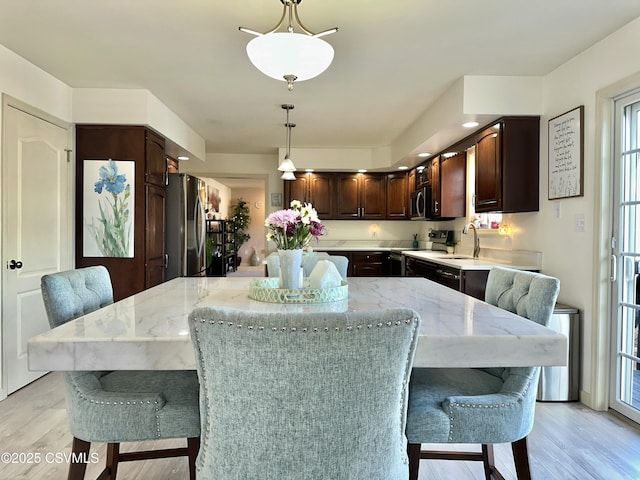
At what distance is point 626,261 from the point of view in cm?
275

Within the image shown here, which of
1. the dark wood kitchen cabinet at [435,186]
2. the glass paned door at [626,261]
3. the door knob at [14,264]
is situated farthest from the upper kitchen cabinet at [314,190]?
the glass paned door at [626,261]

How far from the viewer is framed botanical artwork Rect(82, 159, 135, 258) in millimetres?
A: 3912

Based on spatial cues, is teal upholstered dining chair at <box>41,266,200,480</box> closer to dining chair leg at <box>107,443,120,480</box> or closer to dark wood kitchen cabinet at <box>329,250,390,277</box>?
dining chair leg at <box>107,443,120,480</box>

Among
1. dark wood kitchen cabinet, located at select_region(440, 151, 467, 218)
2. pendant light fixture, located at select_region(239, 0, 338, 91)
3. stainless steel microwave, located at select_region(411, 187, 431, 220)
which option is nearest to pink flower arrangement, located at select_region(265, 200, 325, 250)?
pendant light fixture, located at select_region(239, 0, 338, 91)

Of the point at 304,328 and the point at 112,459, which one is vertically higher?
the point at 304,328

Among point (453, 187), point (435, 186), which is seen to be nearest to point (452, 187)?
point (453, 187)

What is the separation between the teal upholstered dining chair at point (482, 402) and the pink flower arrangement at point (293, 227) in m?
0.69

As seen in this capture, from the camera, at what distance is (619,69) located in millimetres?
2674

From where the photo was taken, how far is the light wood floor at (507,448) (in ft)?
6.78

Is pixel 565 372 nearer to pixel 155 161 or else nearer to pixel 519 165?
pixel 519 165

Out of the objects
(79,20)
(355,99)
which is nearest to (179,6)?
(79,20)

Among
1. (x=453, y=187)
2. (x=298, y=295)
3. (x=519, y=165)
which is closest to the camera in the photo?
(x=298, y=295)

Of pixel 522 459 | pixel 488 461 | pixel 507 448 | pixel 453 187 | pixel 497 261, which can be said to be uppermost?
pixel 453 187

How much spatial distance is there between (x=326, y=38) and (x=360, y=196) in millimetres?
4222
